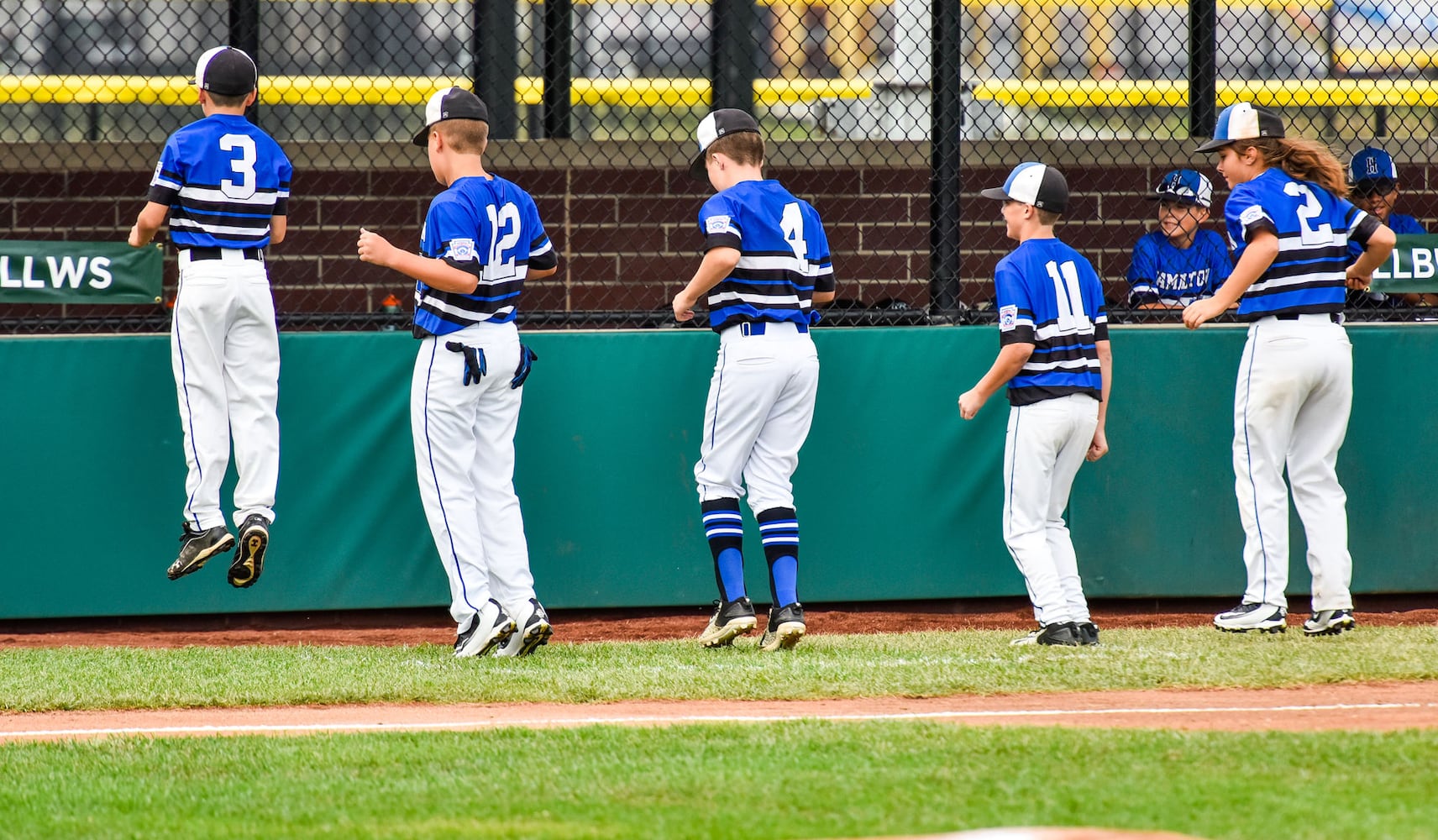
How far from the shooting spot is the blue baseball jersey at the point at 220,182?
559cm

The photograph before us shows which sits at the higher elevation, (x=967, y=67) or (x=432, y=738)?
(x=967, y=67)

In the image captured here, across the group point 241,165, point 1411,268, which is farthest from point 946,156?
point 241,165

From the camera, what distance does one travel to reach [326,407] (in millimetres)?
7020

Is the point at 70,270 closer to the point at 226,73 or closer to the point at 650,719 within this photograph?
the point at 226,73

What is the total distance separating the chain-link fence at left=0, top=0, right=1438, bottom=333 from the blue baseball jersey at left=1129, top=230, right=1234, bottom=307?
1.4 inches

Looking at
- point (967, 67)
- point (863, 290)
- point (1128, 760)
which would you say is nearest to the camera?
point (1128, 760)

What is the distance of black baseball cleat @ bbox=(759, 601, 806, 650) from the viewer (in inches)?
224

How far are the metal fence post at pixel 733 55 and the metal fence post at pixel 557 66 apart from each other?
79 cm

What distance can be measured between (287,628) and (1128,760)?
15.0ft

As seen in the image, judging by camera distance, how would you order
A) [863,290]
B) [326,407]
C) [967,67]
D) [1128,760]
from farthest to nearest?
[967,67] → [863,290] → [326,407] → [1128,760]

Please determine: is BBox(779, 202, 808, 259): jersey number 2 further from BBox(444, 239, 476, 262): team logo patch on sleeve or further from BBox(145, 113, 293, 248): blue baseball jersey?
BBox(145, 113, 293, 248): blue baseball jersey

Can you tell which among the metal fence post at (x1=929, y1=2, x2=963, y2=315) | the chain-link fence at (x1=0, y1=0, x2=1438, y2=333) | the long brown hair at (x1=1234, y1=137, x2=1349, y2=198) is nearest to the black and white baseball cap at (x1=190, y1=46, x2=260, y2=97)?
the chain-link fence at (x1=0, y1=0, x2=1438, y2=333)

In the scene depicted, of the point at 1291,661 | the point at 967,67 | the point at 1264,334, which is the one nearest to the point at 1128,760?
the point at 1291,661

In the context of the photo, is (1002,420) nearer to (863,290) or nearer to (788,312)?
(863,290)
